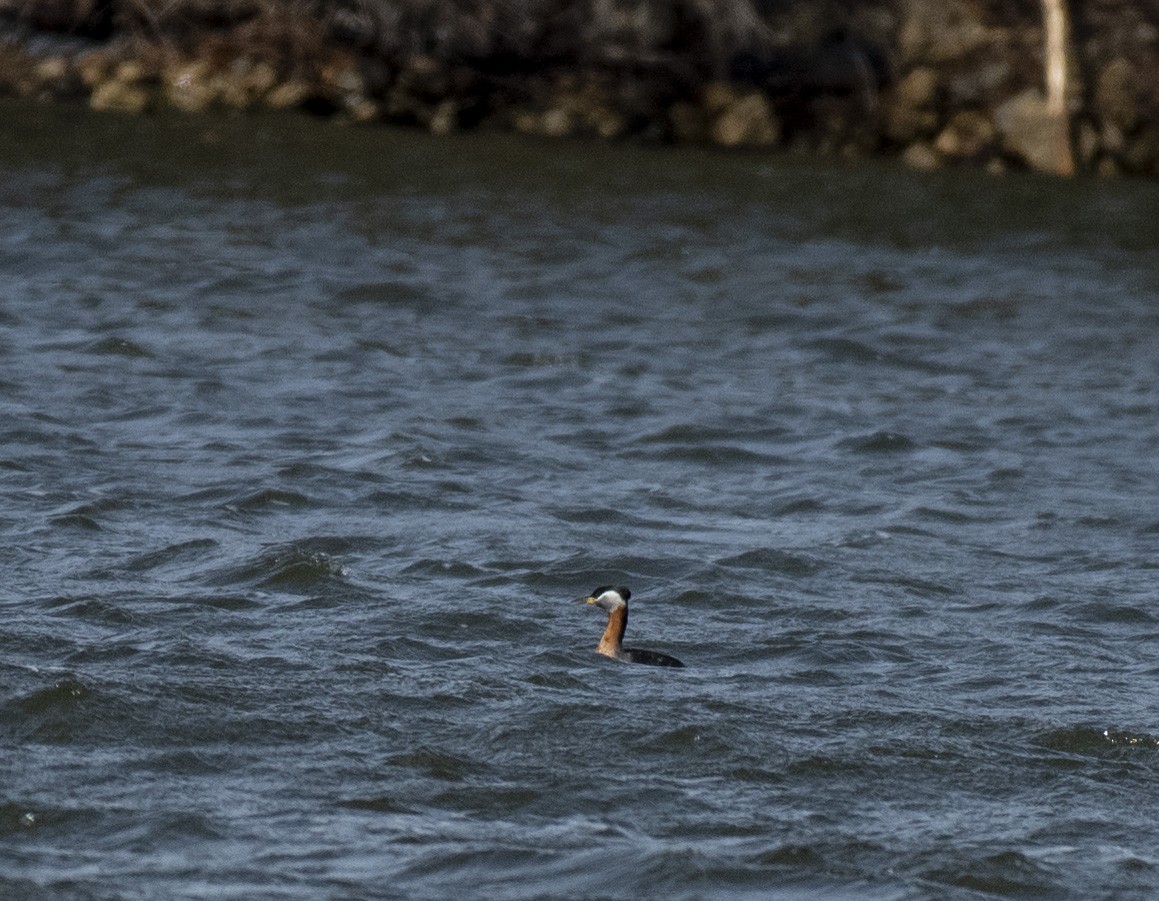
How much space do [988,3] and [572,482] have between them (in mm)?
16238

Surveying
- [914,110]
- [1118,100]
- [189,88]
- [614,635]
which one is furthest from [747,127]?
[614,635]

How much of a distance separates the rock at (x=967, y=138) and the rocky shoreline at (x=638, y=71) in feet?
0.09

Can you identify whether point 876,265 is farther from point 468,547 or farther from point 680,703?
point 680,703

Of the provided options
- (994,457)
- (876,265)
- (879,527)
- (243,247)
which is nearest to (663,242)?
(876,265)

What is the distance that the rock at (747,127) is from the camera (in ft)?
84.1

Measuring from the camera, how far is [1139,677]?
32.2ft

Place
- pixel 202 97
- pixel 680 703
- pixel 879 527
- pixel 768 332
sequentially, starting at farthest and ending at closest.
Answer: pixel 202 97 < pixel 768 332 < pixel 879 527 < pixel 680 703

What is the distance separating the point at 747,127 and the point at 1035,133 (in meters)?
3.59

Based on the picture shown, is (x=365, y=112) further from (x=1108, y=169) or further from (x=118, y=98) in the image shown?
(x=1108, y=169)

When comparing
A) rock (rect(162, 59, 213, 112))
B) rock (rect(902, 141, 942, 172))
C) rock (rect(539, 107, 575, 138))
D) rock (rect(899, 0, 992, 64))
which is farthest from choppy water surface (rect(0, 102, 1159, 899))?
rock (rect(899, 0, 992, 64))

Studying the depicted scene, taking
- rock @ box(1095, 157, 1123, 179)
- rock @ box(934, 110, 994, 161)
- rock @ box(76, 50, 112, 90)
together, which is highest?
rock @ box(76, 50, 112, 90)

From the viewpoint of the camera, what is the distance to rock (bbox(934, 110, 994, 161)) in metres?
25.3

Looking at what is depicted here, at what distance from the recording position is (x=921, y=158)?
25.2m

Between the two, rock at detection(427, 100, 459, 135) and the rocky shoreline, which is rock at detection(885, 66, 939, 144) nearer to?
the rocky shoreline
